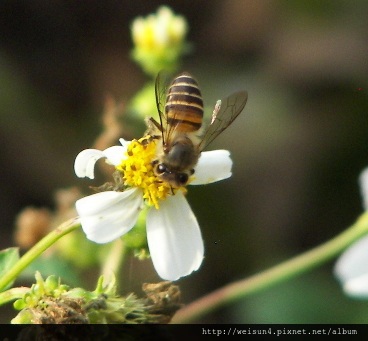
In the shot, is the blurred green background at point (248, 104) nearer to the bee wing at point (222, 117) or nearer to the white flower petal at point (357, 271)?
the bee wing at point (222, 117)

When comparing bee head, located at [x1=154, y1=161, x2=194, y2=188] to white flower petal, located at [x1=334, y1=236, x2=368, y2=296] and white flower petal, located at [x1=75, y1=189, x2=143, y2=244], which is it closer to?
white flower petal, located at [x1=75, y1=189, x2=143, y2=244]

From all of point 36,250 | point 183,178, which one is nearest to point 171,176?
point 183,178

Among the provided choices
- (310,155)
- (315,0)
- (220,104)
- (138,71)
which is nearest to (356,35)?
(315,0)

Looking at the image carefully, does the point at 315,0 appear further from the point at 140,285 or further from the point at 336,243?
the point at 140,285

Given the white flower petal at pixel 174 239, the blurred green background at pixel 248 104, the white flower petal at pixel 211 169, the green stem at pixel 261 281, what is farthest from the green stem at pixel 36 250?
the blurred green background at pixel 248 104

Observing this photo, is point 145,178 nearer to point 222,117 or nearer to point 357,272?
point 222,117

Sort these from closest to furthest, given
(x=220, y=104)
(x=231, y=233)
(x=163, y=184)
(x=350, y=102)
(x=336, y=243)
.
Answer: (x=163, y=184) → (x=220, y=104) → (x=336, y=243) → (x=231, y=233) → (x=350, y=102)
